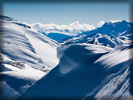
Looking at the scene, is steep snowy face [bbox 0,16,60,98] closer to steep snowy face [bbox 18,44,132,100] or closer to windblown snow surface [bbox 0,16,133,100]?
windblown snow surface [bbox 0,16,133,100]

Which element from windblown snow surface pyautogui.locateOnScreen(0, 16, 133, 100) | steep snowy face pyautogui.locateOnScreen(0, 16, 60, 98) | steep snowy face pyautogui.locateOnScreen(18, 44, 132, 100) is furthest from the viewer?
steep snowy face pyautogui.locateOnScreen(0, 16, 60, 98)

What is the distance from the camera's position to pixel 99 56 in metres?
16.4

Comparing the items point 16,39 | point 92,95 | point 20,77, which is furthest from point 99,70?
point 16,39

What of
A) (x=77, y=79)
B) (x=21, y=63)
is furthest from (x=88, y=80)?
(x=21, y=63)

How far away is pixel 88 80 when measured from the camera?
41.3 feet

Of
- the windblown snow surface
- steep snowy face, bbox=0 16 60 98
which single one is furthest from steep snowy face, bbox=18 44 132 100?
steep snowy face, bbox=0 16 60 98

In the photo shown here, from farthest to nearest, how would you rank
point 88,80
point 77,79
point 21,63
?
point 21,63, point 77,79, point 88,80

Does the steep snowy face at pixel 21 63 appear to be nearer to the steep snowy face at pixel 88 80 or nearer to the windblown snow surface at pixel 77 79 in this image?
the windblown snow surface at pixel 77 79

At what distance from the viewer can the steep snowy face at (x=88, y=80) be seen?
1066 centimetres

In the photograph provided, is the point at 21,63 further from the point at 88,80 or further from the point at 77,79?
the point at 88,80

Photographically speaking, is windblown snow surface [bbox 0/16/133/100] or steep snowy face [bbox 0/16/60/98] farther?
steep snowy face [bbox 0/16/60/98]

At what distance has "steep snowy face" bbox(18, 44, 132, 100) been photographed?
10.7 meters

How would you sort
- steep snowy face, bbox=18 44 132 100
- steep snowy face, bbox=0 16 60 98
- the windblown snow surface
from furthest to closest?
1. steep snowy face, bbox=0 16 60 98
2. the windblown snow surface
3. steep snowy face, bbox=18 44 132 100

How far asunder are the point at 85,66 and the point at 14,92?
5328 mm
